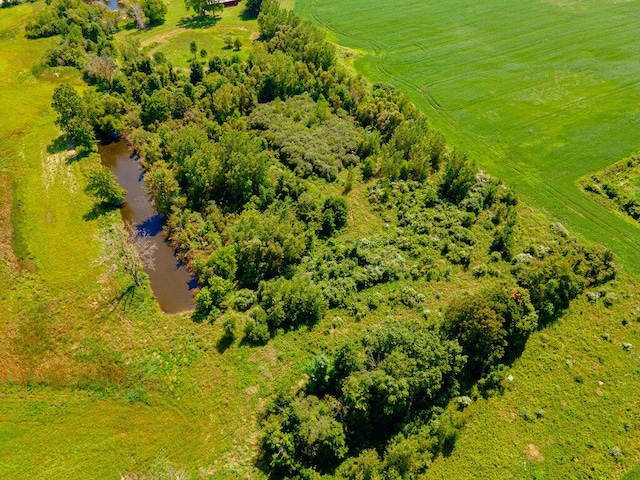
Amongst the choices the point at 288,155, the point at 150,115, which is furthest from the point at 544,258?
the point at 150,115

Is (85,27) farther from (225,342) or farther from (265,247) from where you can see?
(225,342)

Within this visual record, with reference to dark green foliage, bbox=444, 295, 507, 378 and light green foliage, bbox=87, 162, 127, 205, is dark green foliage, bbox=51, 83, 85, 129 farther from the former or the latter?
dark green foliage, bbox=444, 295, 507, 378


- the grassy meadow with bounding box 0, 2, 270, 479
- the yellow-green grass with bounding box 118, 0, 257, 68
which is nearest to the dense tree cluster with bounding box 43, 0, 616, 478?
the grassy meadow with bounding box 0, 2, 270, 479

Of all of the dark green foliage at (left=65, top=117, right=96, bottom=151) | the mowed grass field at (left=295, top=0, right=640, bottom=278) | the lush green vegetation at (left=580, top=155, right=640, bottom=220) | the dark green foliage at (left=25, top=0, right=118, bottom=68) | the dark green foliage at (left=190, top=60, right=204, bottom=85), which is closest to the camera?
the lush green vegetation at (left=580, top=155, right=640, bottom=220)

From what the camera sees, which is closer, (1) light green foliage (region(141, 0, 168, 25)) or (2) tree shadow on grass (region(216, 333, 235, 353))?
(2) tree shadow on grass (region(216, 333, 235, 353))

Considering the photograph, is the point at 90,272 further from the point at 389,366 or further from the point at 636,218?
the point at 636,218

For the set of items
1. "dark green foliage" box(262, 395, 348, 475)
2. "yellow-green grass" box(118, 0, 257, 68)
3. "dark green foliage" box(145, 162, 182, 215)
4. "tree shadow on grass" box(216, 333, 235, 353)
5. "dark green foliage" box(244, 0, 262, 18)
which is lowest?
"dark green foliage" box(262, 395, 348, 475)
